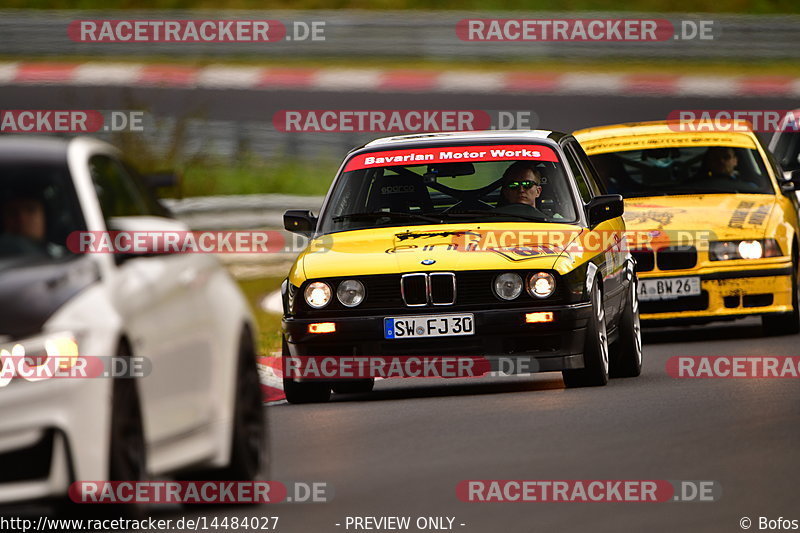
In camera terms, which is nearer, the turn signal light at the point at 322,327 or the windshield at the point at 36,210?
the windshield at the point at 36,210

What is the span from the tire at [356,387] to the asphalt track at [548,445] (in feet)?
0.58

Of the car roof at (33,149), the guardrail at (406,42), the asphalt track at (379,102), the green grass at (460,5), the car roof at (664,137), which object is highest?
the green grass at (460,5)

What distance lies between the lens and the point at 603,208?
1331 centimetres

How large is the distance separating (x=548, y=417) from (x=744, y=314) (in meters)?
4.87

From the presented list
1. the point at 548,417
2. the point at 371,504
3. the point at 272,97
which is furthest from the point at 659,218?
the point at 272,97

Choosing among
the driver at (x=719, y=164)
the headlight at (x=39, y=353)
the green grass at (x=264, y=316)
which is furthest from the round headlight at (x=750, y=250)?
the headlight at (x=39, y=353)

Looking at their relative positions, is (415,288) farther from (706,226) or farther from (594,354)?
(706,226)

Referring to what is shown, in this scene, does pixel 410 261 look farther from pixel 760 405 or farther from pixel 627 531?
pixel 627 531

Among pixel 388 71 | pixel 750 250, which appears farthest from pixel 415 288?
pixel 388 71

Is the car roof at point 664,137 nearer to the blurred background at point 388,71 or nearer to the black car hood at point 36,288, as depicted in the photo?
the black car hood at point 36,288

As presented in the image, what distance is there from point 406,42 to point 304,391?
23522mm

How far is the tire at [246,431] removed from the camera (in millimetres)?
8680

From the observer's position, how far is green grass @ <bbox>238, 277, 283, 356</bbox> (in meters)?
16.3

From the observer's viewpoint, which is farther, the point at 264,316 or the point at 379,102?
the point at 379,102
